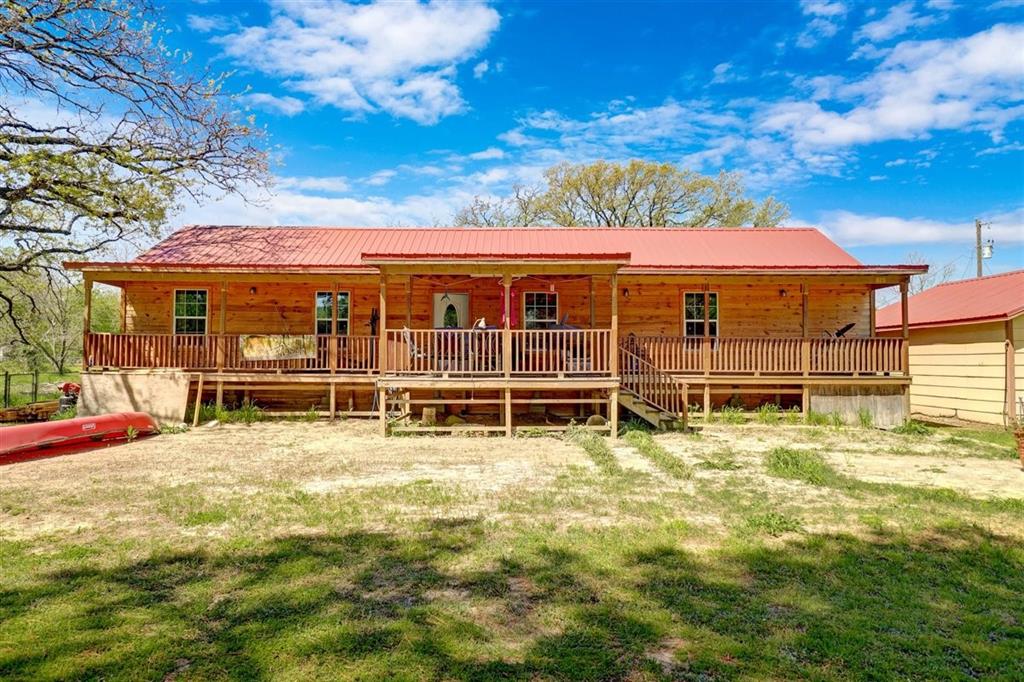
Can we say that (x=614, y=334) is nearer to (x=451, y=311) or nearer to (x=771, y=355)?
(x=771, y=355)

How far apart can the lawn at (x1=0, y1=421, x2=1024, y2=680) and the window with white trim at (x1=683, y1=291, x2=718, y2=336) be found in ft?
22.6

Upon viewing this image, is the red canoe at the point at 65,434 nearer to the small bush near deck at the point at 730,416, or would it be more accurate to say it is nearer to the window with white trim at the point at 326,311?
the window with white trim at the point at 326,311

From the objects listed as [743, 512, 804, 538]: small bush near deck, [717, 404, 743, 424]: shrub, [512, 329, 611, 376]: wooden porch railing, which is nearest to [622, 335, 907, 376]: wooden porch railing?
[717, 404, 743, 424]: shrub

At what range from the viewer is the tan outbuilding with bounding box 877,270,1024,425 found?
12.7 meters

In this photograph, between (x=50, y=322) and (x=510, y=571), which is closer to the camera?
(x=510, y=571)

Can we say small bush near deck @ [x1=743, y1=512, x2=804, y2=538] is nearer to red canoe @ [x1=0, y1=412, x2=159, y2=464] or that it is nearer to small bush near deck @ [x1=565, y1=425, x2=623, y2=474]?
small bush near deck @ [x1=565, y1=425, x2=623, y2=474]

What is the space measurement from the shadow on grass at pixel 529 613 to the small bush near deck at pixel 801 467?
2407 mm

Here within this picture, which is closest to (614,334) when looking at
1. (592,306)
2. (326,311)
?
(592,306)

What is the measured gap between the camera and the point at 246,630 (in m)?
3.44

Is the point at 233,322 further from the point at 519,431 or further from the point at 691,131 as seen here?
the point at 691,131

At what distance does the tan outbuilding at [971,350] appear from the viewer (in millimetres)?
12656

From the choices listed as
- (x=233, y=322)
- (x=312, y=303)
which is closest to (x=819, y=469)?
(x=312, y=303)

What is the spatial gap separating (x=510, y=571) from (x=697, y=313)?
1199cm

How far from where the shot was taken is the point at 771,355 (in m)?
13.4
